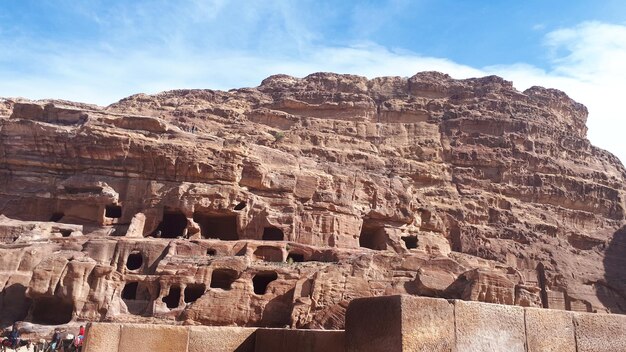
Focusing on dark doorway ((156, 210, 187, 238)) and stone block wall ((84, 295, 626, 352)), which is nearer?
stone block wall ((84, 295, 626, 352))

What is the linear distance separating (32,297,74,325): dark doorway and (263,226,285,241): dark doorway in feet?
42.9

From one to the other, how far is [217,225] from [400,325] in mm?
32672

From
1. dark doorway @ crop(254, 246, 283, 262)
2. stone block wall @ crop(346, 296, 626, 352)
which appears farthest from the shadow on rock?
stone block wall @ crop(346, 296, 626, 352)

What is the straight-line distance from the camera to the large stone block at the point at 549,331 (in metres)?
7.41

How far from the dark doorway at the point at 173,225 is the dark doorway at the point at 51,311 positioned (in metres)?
11.7

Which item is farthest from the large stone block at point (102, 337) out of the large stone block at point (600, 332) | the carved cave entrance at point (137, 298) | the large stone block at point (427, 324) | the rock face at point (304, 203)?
the carved cave entrance at point (137, 298)

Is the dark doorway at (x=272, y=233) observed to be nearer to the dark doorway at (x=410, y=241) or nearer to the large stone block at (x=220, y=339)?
the dark doorway at (x=410, y=241)

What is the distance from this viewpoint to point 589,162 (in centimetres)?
6091

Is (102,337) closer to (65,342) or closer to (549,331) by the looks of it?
(549,331)

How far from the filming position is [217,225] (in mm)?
38000

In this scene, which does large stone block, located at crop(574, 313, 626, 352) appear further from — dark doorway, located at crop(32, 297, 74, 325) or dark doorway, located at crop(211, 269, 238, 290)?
dark doorway, located at crop(32, 297, 74, 325)

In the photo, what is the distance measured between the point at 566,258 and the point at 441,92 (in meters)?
24.8

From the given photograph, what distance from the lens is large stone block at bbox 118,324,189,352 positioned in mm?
8047

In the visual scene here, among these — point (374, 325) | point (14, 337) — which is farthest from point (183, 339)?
point (14, 337)
